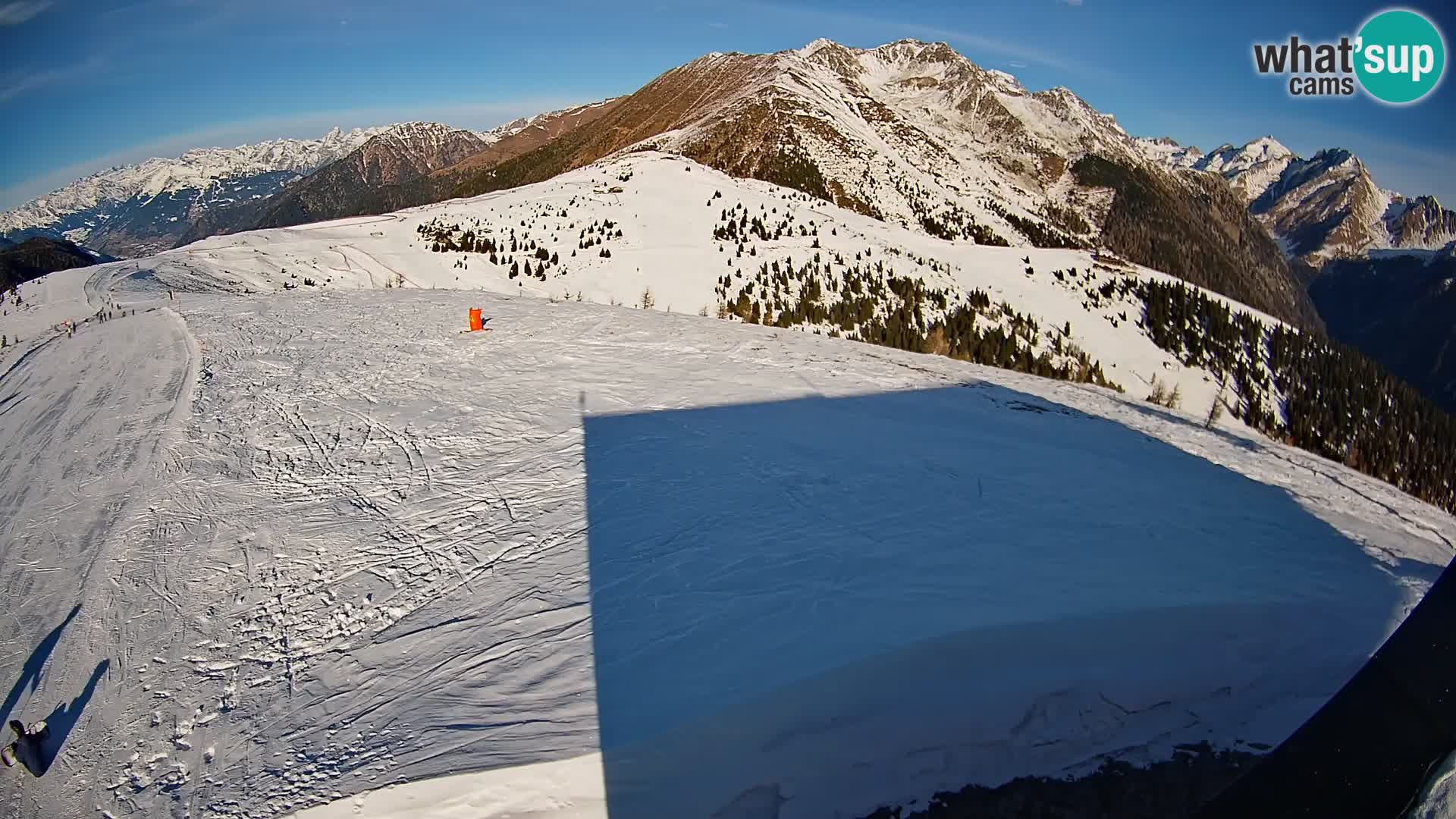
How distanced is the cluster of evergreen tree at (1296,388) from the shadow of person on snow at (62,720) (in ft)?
97.4

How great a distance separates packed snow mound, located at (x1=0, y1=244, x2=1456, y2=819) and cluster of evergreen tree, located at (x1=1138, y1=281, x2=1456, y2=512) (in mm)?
20365

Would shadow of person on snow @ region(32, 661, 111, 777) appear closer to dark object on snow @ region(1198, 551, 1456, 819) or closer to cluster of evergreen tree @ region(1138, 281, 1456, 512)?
dark object on snow @ region(1198, 551, 1456, 819)

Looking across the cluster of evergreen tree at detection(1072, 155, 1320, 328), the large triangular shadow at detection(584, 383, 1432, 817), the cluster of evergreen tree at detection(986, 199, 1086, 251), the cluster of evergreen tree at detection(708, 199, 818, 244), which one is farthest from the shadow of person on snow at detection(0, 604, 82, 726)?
the cluster of evergreen tree at detection(1072, 155, 1320, 328)

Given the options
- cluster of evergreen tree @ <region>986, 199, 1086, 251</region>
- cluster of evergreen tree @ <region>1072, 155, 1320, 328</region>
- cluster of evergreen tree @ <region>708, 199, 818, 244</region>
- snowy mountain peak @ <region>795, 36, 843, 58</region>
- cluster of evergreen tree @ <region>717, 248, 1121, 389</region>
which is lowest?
cluster of evergreen tree @ <region>717, 248, 1121, 389</region>

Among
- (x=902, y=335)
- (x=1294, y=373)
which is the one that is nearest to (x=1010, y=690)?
(x=902, y=335)

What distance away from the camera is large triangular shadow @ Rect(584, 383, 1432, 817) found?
12.4ft

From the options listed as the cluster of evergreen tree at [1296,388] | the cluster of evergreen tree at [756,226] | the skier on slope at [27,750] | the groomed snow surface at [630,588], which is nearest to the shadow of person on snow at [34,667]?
the groomed snow surface at [630,588]

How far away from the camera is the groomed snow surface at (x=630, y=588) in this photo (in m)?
3.75

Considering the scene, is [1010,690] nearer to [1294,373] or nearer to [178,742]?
[178,742]

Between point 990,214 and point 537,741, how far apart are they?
8051 cm

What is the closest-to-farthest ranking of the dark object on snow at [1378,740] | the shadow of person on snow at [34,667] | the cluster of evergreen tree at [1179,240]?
1. the dark object on snow at [1378,740]
2. the shadow of person on snow at [34,667]
3. the cluster of evergreen tree at [1179,240]

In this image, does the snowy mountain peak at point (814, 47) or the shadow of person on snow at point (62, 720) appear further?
the snowy mountain peak at point (814, 47)

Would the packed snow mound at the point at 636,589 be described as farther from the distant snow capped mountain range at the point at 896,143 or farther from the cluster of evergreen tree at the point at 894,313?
the distant snow capped mountain range at the point at 896,143

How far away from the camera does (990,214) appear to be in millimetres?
74062
